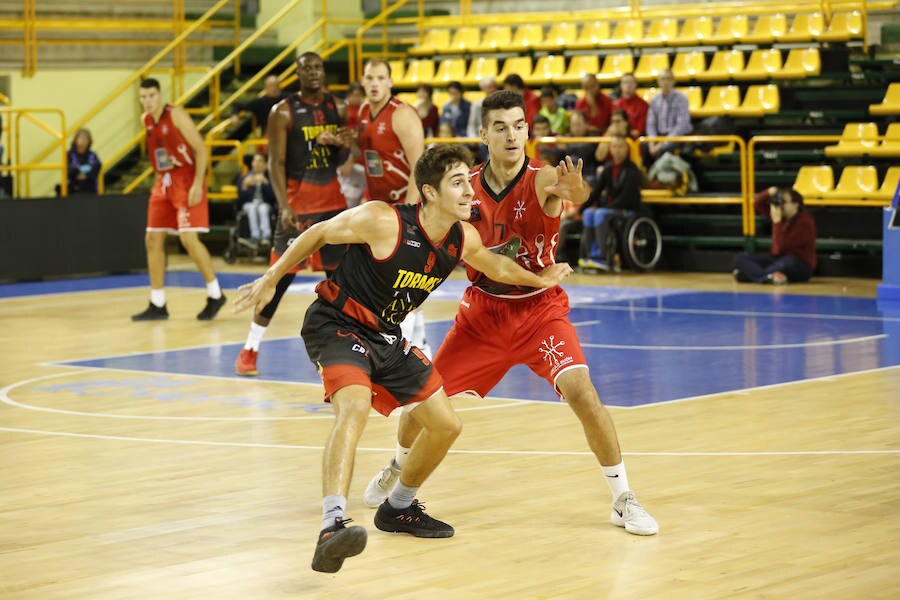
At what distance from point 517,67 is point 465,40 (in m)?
1.54

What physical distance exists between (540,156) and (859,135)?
3.85 meters

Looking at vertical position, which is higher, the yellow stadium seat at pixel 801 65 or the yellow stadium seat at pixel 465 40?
the yellow stadium seat at pixel 465 40

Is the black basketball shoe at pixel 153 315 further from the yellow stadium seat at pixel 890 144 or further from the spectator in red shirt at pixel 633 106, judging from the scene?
the yellow stadium seat at pixel 890 144

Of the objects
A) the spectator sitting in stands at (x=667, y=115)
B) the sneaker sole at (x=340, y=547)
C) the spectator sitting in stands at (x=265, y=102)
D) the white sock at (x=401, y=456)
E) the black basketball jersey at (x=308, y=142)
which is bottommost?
the sneaker sole at (x=340, y=547)

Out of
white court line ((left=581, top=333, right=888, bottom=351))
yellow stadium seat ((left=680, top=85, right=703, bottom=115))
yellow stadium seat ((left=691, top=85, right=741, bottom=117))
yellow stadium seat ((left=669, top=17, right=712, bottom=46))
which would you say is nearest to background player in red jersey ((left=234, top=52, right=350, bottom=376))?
white court line ((left=581, top=333, right=888, bottom=351))

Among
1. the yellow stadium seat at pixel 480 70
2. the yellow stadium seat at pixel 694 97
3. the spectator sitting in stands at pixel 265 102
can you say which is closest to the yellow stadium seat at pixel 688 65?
the yellow stadium seat at pixel 694 97

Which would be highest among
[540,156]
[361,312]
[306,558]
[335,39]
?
[335,39]

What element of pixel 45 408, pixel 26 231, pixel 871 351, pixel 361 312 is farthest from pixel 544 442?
pixel 26 231

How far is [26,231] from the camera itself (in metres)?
19.3

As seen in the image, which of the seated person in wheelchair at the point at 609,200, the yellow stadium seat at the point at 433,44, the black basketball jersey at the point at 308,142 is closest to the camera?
the black basketball jersey at the point at 308,142

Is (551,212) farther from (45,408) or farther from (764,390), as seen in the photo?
(45,408)

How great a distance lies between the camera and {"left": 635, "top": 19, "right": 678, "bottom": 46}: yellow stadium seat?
21.9 m

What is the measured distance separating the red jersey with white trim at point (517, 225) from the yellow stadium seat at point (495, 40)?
16.9 m

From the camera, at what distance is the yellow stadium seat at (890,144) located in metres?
17.7
